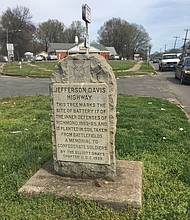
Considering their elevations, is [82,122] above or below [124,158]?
above

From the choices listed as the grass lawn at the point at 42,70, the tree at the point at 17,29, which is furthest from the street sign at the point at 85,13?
the tree at the point at 17,29

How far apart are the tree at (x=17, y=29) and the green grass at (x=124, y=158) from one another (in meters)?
71.8

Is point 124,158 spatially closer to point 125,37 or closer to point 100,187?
point 100,187

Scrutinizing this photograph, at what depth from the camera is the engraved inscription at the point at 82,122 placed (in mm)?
3068

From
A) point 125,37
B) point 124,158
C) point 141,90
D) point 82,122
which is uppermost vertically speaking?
point 125,37

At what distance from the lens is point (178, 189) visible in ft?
10.2

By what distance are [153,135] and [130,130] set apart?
54cm

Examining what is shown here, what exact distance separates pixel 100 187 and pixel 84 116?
87cm

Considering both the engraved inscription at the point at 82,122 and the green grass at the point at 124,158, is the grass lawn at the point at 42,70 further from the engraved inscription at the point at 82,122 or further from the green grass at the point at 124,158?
the engraved inscription at the point at 82,122

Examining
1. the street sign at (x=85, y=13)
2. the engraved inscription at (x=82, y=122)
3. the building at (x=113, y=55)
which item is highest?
the street sign at (x=85, y=13)

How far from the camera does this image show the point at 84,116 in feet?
10.3

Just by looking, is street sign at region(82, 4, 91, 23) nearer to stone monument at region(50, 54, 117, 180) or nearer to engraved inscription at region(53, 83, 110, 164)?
stone monument at region(50, 54, 117, 180)

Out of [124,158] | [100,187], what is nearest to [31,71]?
[124,158]

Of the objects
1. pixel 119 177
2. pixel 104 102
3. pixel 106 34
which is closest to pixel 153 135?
pixel 119 177
